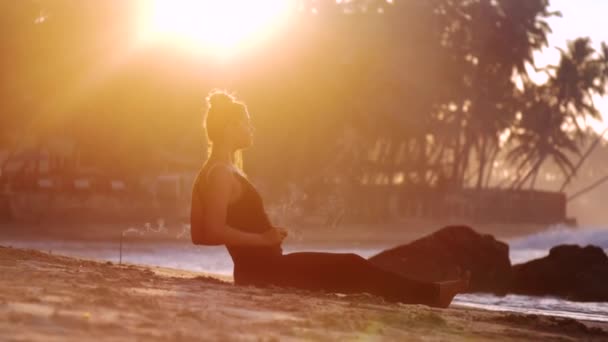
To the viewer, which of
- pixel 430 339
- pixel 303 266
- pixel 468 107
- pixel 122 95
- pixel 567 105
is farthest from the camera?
pixel 567 105

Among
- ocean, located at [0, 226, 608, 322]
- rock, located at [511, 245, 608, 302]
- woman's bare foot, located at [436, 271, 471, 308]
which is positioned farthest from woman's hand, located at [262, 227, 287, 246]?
rock, located at [511, 245, 608, 302]

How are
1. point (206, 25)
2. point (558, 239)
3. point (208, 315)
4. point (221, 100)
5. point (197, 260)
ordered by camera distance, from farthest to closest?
1. point (558, 239)
2. point (206, 25)
3. point (197, 260)
4. point (221, 100)
5. point (208, 315)

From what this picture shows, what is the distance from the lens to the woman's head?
6.08 m

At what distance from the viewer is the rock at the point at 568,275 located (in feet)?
43.0

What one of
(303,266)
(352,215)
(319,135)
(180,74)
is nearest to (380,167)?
(352,215)

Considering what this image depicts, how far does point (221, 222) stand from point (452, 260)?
9191 mm

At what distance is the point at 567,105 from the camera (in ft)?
195

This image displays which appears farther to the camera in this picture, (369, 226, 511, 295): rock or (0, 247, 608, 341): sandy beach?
(369, 226, 511, 295): rock

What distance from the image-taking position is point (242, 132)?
609 cm

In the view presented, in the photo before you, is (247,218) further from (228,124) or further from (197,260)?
(197,260)

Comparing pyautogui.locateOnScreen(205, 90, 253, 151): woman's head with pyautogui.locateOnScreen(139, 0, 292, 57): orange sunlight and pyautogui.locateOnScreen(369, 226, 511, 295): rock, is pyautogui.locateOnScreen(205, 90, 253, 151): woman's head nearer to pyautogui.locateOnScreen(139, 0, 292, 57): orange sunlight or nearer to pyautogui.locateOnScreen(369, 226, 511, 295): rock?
pyautogui.locateOnScreen(369, 226, 511, 295): rock

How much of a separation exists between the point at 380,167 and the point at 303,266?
40.9 meters

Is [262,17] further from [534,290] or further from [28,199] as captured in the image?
[534,290]

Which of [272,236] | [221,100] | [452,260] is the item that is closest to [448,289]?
[272,236]
